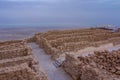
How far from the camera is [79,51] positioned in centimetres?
2028

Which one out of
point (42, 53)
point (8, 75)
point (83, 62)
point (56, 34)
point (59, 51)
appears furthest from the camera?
point (56, 34)

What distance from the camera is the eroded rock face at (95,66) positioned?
10.8 metres

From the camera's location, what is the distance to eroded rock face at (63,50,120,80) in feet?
35.4

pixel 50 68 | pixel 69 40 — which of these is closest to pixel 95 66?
pixel 50 68

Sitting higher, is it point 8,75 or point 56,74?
point 8,75

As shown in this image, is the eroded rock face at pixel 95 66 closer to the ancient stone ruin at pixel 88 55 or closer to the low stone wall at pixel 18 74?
the ancient stone ruin at pixel 88 55

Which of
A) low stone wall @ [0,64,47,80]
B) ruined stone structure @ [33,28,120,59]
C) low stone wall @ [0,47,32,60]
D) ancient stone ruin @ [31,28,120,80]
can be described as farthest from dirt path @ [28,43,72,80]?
low stone wall @ [0,64,47,80]

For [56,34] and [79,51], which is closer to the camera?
[79,51]

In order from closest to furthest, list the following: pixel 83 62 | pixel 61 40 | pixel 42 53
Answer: pixel 83 62 < pixel 42 53 < pixel 61 40

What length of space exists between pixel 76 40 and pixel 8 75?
1337 centimetres

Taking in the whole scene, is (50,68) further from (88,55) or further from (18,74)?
(18,74)

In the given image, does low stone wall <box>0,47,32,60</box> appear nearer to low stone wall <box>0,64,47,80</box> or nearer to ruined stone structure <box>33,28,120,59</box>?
ruined stone structure <box>33,28,120,59</box>

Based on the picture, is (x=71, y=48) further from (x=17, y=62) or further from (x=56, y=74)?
(x=17, y=62)

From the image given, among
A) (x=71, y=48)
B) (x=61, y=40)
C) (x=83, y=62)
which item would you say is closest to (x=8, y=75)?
(x=83, y=62)
